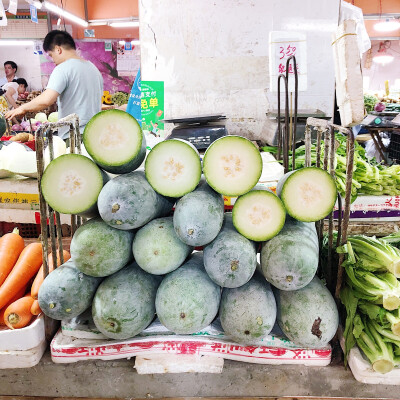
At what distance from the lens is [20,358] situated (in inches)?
61.4

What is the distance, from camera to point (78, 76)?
410 cm

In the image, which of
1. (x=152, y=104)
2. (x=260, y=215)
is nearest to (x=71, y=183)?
(x=260, y=215)

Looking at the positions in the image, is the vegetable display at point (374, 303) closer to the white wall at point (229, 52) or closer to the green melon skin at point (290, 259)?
the green melon skin at point (290, 259)

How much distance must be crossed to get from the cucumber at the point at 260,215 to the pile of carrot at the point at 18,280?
2.99 ft

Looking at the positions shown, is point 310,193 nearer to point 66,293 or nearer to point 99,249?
point 99,249

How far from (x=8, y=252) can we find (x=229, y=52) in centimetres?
379

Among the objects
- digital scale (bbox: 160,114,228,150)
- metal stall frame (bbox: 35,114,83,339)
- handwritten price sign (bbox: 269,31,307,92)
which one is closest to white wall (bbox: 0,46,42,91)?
digital scale (bbox: 160,114,228,150)

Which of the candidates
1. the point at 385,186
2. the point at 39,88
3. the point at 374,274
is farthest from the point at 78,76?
the point at 39,88

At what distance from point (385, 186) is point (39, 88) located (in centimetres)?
1229

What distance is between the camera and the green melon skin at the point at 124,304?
1433 mm

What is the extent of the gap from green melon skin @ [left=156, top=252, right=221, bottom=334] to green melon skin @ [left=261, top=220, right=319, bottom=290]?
0.24 metres

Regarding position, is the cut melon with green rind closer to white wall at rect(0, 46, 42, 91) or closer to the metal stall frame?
the metal stall frame

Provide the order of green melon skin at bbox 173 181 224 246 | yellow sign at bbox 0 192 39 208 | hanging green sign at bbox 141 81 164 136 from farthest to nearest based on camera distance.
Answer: hanging green sign at bbox 141 81 164 136 → yellow sign at bbox 0 192 39 208 → green melon skin at bbox 173 181 224 246

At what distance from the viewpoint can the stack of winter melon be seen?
54.9 inches
